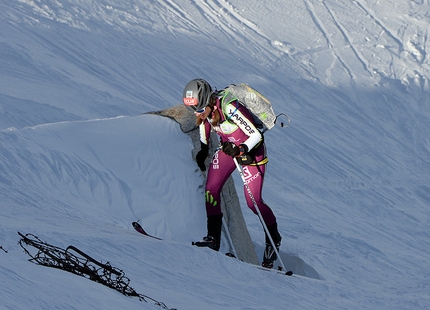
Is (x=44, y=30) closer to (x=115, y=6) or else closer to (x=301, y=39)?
(x=115, y=6)

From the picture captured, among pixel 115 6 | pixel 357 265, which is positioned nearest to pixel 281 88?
pixel 115 6

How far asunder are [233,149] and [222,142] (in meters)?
0.47

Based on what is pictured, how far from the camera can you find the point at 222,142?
7598mm

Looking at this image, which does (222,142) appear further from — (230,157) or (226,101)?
(226,101)

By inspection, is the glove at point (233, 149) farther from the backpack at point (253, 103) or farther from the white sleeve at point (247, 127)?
the backpack at point (253, 103)

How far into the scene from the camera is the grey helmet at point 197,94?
706 cm

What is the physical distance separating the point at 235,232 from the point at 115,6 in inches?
482

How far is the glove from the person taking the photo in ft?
23.5

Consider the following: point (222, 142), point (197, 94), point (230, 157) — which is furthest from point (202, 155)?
point (197, 94)

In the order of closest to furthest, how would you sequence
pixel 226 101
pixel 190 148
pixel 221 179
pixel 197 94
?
pixel 197 94 < pixel 226 101 < pixel 221 179 < pixel 190 148

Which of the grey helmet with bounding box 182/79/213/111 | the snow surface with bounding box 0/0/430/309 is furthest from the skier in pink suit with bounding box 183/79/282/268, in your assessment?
the snow surface with bounding box 0/0/430/309

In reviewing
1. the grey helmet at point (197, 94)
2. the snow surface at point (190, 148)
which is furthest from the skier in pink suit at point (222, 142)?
the snow surface at point (190, 148)

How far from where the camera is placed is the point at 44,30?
646 inches

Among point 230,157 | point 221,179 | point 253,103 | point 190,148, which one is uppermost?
point 253,103
